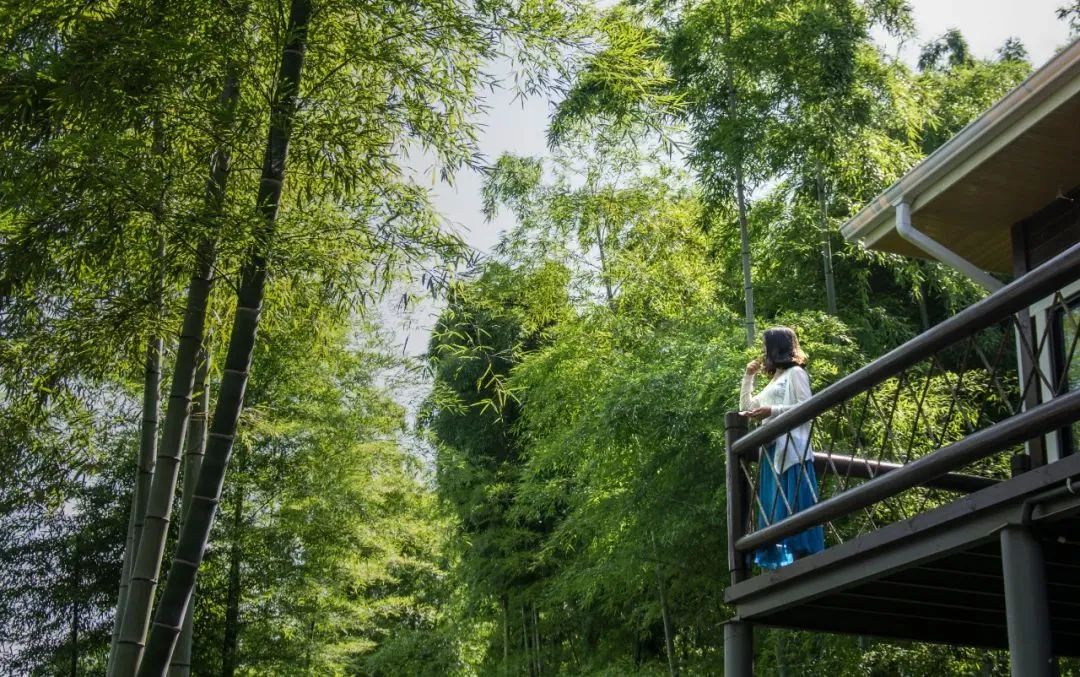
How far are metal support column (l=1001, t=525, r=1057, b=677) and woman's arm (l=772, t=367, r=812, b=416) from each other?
1332 mm

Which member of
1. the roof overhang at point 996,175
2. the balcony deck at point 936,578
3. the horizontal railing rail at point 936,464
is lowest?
the balcony deck at point 936,578

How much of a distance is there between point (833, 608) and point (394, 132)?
120 inches

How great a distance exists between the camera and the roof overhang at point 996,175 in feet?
14.3

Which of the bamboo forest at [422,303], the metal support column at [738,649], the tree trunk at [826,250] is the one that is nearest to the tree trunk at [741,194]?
the bamboo forest at [422,303]

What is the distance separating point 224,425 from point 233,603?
9.83m

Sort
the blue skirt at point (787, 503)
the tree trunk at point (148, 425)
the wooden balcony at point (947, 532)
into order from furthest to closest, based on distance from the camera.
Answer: the tree trunk at point (148, 425), the blue skirt at point (787, 503), the wooden balcony at point (947, 532)

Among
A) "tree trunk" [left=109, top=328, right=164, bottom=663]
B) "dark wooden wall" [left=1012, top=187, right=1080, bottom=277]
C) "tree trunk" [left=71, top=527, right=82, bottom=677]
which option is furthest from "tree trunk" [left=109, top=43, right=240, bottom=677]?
"tree trunk" [left=71, top=527, right=82, bottom=677]

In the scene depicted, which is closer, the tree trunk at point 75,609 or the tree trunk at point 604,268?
the tree trunk at point 604,268

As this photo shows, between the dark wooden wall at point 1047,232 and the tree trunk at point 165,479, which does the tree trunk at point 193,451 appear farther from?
the dark wooden wall at point 1047,232

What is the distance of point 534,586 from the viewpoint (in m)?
15.0

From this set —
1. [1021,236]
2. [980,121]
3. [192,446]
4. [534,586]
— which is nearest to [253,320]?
[192,446]

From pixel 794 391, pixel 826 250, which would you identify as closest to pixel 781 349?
pixel 794 391

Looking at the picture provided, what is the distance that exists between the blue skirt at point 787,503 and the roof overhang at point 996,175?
59.8 inches

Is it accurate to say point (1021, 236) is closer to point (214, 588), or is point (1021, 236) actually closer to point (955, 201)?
point (955, 201)
